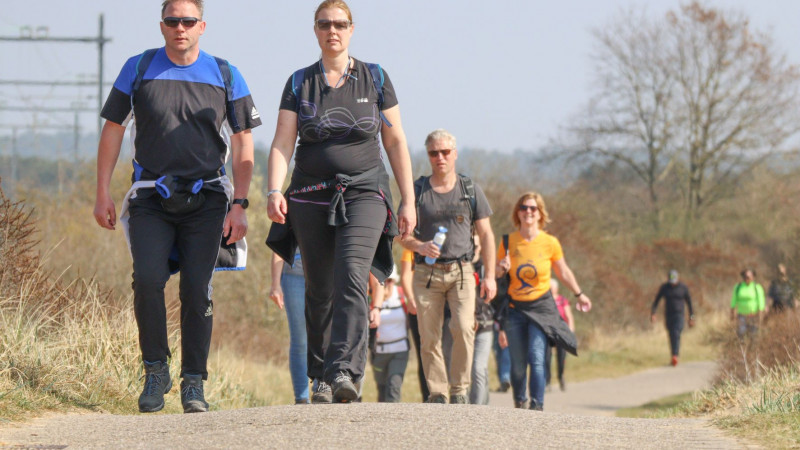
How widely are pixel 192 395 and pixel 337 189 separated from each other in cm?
135

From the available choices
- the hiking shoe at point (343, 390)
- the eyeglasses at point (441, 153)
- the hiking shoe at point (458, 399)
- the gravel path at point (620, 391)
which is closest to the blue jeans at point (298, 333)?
the hiking shoe at point (458, 399)

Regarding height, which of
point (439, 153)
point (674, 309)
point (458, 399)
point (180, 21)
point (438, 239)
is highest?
point (180, 21)

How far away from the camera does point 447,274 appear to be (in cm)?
852

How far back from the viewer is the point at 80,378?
277 inches

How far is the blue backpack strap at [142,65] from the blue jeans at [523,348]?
428 cm

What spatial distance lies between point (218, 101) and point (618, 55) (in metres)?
44.1

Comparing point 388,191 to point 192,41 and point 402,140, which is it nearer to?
point 402,140

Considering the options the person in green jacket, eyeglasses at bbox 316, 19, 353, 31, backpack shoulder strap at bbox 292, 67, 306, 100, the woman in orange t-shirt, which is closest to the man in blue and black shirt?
backpack shoulder strap at bbox 292, 67, 306, 100

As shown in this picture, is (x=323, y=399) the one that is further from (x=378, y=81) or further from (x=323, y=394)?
(x=378, y=81)

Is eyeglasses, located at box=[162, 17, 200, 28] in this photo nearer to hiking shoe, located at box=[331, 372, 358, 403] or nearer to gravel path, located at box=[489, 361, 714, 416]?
hiking shoe, located at box=[331, 372, 358, 403]

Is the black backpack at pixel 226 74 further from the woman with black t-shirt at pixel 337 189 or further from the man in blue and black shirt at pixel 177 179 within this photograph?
the woman with black t-shirt at pixel 337 189

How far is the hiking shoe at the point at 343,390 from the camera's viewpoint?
6020mm

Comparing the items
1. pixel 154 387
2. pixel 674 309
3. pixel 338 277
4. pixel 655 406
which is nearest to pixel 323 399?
pixel 338 277

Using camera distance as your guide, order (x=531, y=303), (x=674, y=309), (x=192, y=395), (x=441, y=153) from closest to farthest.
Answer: (x=192, y=395) → (x=441, y=153) → (x=531, y=303) → (x=674, y=309)
